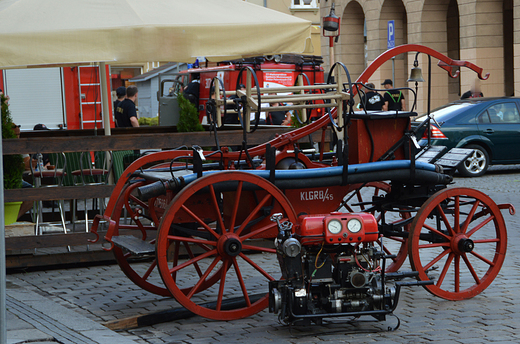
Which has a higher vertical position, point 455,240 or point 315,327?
point 455,240

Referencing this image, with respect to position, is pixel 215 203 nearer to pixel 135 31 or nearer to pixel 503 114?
pixel 135 31

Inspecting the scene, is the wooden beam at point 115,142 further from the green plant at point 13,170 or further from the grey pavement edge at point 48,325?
the grey pavement edge at point 48,325

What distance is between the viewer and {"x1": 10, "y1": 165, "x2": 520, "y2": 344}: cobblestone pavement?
5.39m

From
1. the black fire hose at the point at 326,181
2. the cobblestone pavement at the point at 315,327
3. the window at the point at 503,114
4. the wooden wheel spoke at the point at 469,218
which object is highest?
the window at the point at 503,114

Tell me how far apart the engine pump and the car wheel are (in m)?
10.7

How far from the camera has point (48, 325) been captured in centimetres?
564

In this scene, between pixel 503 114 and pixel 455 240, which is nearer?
pixel 455 240

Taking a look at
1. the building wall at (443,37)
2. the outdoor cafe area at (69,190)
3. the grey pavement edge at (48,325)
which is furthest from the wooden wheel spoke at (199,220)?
the building wall at (443,37)

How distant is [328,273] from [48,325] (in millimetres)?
2109

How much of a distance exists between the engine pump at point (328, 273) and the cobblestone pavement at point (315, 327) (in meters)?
0.18

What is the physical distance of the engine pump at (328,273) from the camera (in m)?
5.34

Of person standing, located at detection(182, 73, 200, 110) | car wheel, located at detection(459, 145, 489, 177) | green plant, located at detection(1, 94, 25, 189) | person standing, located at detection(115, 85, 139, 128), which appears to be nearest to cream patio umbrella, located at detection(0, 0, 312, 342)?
green plant, located at detection(1, 94, 25, 189)

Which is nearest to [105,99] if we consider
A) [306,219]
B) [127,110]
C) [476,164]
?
[127,110]

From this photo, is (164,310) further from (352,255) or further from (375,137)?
(375,137)
